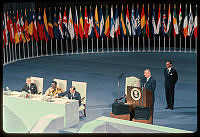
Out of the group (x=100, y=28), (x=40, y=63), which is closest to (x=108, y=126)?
(x=40, y=63)

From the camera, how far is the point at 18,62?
750 inches

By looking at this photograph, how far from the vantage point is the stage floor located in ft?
32.5

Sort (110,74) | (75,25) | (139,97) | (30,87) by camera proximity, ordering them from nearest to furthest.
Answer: (139,97) → (30,87) → (110,74) → (75,25)

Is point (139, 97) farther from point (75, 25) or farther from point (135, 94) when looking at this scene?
point (75, 25)

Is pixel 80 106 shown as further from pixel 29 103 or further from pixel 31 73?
pixel 31 73

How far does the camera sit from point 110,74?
15688 mm

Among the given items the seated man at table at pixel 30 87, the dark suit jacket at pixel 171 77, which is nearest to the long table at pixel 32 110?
the seated man at table at pixel 30 87

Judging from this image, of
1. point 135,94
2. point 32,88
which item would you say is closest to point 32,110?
point 32,88

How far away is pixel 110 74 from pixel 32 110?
23.2 ft

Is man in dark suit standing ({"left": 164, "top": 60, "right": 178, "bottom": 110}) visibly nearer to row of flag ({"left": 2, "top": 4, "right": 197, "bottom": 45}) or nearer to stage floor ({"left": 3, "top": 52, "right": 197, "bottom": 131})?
stage floor ({"left": 3, "top": 52, "right": 197, "bottom": 131})

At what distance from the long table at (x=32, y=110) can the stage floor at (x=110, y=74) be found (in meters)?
0.54

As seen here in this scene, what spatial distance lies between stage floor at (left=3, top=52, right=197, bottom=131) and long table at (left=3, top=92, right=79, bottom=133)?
0.54 metres

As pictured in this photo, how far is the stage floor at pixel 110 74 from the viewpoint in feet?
32.5

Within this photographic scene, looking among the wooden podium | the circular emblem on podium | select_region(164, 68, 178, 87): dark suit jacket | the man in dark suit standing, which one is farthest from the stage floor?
the circular emblem on podium
